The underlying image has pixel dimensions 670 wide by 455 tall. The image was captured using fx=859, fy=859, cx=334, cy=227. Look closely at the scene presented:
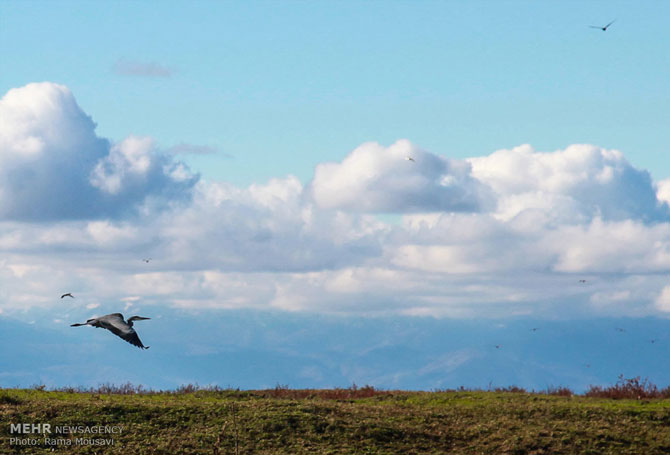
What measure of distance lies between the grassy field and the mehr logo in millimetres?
184

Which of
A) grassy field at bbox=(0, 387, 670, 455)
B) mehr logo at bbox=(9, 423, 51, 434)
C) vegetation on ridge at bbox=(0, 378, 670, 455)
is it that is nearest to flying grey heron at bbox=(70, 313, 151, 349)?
grassy field at bbox=(0, 387, 670, 455)

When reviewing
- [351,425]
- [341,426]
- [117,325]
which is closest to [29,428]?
[117,325]

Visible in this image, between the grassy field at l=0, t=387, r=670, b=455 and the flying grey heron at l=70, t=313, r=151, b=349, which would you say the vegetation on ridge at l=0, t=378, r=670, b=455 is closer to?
the grassy field at l=0, t=387, r=670, b=455

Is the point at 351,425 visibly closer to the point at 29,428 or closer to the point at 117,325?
the point at 117,325

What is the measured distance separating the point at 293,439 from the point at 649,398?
1618 centimetres

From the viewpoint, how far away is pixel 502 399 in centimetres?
3228

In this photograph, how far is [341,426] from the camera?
85.6 ft

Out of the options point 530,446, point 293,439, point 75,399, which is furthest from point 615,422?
point 75,399

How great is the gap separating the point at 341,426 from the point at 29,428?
9427 mm

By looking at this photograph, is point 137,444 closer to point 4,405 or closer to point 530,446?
point 4,405

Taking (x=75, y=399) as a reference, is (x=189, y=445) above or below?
below

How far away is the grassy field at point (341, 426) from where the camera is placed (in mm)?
24641

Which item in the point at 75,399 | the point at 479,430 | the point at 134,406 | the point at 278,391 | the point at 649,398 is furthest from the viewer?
the point at 278,391

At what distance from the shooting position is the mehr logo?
2575 cm
